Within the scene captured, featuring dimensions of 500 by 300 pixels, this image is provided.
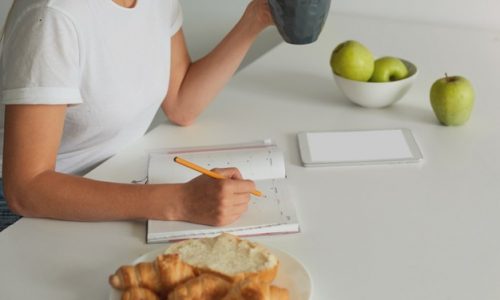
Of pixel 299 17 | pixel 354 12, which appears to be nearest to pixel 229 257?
pixel 299 17

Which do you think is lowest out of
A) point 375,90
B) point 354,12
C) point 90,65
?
point 90,65

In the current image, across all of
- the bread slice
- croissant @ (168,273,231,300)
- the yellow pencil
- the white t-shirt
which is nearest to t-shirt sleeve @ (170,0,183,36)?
the white t-shirt

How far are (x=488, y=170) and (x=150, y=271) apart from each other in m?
0.66

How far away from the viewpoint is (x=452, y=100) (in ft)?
4.79

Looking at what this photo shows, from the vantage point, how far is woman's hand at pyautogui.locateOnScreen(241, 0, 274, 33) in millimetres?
1511

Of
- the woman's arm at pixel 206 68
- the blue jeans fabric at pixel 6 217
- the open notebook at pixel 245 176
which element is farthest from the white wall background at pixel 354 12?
the blue jeans fabric at pixel 6 217

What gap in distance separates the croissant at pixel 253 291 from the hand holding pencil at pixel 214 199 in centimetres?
24

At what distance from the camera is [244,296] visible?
2.91ft

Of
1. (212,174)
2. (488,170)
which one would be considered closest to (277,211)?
(212,174)

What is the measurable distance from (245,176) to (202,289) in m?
0.41

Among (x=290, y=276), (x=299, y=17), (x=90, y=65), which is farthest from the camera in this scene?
(x=299, y=17)

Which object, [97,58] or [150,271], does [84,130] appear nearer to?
[97,58]

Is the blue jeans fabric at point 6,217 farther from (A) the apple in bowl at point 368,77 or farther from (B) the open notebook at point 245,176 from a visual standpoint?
(A) the apple in bowl at point 368,77

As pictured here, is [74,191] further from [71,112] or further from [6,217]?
[6,217]
